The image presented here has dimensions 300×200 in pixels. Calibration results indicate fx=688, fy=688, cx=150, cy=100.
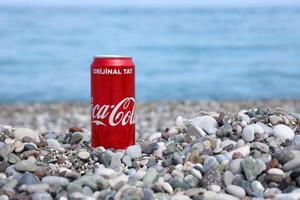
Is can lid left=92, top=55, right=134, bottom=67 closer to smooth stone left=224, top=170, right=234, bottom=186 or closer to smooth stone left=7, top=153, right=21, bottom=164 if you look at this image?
smooth stone left=7, top=153, right=21, bottom=164

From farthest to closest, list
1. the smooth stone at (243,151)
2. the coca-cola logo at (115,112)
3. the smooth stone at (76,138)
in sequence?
1. the smooth stone at (76,138)
2. the coca-cola logo at (115,112)
3. the smooth stone at (243,151)

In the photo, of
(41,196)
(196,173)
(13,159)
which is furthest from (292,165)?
(13,159)

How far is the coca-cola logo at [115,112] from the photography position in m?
4.41

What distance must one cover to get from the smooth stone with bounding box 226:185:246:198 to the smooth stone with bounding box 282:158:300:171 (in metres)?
0.30

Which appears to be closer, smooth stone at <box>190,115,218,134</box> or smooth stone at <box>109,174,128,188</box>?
smooth stone at <box>109,174,128,188</box>

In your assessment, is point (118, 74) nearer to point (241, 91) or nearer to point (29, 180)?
point (29, 180)

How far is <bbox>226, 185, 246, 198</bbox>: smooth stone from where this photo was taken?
3611 mm

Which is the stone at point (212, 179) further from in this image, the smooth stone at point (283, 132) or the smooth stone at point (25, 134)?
the smooth stone at point (25, 134)

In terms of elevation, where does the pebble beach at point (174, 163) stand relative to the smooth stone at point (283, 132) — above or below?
below

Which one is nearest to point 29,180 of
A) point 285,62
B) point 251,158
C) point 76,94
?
point 251,158

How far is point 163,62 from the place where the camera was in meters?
26.0

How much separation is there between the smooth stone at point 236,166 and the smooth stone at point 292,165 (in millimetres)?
238

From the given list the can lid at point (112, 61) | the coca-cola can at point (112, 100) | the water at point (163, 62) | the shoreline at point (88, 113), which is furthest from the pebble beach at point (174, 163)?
the water at point (163, 62)

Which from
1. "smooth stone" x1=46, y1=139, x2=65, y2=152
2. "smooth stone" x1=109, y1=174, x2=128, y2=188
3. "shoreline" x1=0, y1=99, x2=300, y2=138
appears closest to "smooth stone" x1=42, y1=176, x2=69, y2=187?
"smooth stone" x1=109, y1=174, x2=128, y2=188
